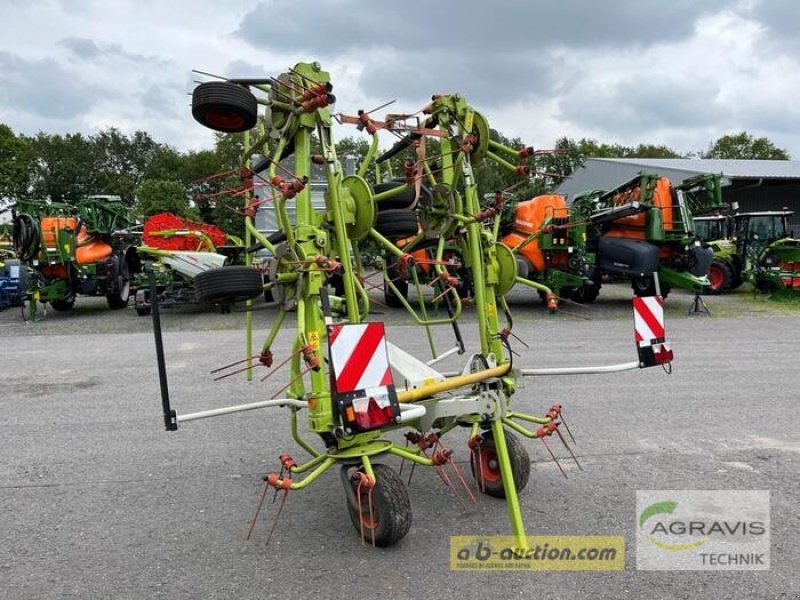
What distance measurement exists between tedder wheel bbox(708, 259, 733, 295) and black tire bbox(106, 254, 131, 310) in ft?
52.3

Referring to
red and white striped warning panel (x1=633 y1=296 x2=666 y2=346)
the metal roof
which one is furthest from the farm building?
red and white striped warning panel (x1=633 y1=296 x2=666 y2=346)

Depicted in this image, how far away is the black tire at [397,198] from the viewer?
4.21 meters

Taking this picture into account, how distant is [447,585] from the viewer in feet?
9.93

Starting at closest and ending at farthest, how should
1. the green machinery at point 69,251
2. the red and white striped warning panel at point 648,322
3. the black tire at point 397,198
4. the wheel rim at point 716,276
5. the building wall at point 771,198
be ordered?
the red and white striped warning panel at point 648,322
the black tire at point 397,198
the green machinery at point 69,251
the wheel rim at point 716,276
the building wall at point 771,198

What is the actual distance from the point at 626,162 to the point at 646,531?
33.2 metres

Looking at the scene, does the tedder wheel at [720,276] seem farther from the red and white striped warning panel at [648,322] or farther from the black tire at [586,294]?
the red and white striped warning panel at [648,322]

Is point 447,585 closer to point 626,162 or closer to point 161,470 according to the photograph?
point 161,470

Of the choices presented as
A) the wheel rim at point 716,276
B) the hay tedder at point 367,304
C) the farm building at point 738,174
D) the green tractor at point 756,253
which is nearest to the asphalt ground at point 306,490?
the hay tedder at point 367,304

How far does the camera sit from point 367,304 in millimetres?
3936

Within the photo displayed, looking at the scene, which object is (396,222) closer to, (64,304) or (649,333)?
(649,333)

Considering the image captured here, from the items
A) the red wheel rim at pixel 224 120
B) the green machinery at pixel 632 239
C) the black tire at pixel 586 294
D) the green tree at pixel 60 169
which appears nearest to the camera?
the red wheel rim at pixel 224 120

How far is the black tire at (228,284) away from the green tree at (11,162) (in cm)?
4609

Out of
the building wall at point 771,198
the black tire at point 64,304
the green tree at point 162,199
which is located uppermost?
the green tree at point 162,199

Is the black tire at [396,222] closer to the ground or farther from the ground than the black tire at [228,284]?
farther from the ground
